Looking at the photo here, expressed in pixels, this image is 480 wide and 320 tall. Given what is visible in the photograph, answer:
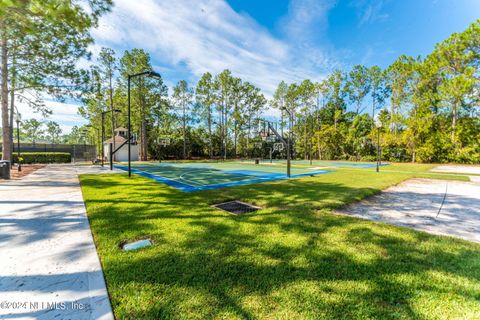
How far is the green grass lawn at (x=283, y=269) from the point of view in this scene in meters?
2.01

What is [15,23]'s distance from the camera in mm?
4348

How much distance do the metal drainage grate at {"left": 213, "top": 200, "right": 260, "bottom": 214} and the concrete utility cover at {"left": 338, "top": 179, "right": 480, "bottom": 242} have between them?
2.44 meters

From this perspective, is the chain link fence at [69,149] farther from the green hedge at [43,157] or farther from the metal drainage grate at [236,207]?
the metal drainage grate at [236,207]

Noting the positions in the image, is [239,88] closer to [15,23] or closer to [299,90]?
[299,90]

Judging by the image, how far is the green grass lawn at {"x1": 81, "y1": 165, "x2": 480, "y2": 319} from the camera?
201 centimetres

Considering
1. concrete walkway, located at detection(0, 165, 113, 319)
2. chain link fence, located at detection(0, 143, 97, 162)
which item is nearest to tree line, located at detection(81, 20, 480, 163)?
chain link fence, located at detection(0, 143, 97, 162)

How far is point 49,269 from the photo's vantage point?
270cm

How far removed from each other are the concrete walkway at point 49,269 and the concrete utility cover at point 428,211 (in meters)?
5.41

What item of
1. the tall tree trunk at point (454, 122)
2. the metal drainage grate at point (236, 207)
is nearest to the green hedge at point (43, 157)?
the metal drainage grate at point (236, 207)

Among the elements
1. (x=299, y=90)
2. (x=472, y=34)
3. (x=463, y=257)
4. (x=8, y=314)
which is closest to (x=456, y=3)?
(x=472, y=34)

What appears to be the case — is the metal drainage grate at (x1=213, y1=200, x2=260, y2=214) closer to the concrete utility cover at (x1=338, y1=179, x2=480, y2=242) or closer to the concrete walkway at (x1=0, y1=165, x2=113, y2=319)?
the concrete utility cover at (x1=338, y1=179, x2=480, y2=242)

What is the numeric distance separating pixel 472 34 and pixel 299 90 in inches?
948

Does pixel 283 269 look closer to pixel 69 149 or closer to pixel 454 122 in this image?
pixel 454 122

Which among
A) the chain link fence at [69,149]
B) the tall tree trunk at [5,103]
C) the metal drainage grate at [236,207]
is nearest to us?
the metal drainage grate at [236,207]
